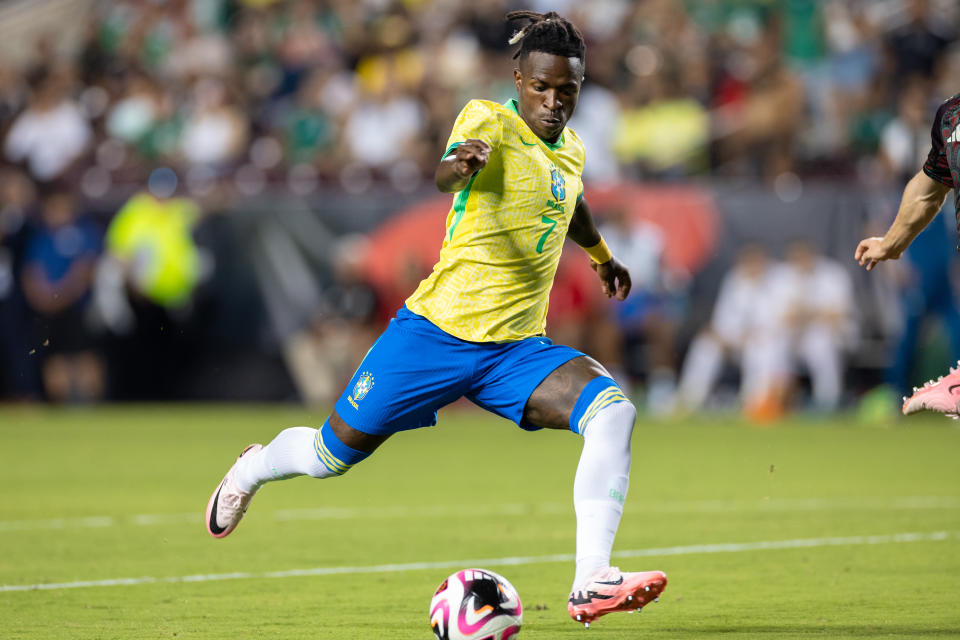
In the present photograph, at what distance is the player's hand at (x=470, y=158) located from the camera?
5.85 metres

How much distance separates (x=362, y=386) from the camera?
6.62 metres

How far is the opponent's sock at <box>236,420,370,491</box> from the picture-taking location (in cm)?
679

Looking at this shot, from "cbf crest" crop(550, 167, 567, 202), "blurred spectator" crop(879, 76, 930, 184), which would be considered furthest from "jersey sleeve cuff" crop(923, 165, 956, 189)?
"blurred spectator" crop(879, 76, 930, 184)

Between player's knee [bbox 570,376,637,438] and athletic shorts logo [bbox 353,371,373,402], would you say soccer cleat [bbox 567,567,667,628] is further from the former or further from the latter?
athletic shorts logo [bbox 353,371,373,402]

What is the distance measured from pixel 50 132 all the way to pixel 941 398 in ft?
57.6

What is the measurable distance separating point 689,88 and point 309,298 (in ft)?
18.5

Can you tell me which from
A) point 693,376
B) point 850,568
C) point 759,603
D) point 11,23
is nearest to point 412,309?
point 759,603

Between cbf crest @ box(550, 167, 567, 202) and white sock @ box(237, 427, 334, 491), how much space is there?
1.56 meters

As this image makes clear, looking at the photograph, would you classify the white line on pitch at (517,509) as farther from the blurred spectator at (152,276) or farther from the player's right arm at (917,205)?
the blurred spectator at (152,276)

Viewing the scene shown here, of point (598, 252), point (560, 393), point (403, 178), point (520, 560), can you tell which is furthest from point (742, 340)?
point (560, 393)

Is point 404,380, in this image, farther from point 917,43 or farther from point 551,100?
point 917,43

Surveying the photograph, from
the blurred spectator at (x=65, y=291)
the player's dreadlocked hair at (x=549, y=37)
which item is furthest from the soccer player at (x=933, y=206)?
the blurred spectator at (x=65, y=291)

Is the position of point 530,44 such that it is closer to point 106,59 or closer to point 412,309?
point 412,309

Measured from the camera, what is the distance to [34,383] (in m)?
20.2
